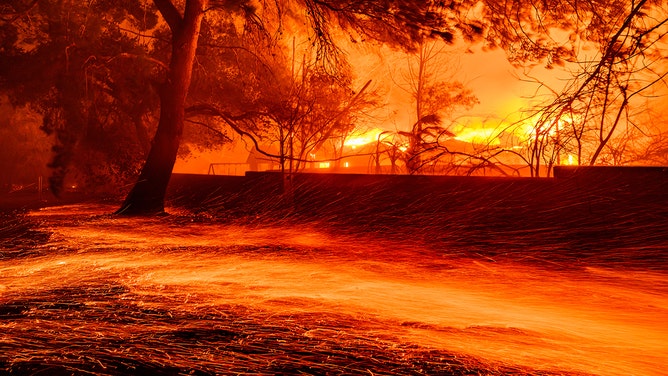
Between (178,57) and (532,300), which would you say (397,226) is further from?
(178,57)

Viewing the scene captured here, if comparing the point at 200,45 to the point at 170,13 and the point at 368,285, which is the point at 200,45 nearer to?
the point at 170,13

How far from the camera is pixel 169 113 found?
13.8 metres

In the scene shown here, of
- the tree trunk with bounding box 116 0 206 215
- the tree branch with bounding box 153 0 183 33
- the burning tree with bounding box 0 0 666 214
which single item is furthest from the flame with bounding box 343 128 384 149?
the tree branch with bounding box 153 0 183 33

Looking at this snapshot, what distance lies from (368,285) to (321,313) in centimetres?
141

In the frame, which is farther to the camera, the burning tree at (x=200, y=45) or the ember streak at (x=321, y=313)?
the burning tree at (x=200, y=45)

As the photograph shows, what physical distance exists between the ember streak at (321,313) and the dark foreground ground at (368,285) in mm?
20

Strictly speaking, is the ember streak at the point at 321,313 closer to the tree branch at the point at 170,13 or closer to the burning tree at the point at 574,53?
the burning tree at the point at 574,53

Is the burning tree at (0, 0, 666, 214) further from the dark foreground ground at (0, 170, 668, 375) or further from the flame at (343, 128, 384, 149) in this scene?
the flame at (343, 128, 384, 149)

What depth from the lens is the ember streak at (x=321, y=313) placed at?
370cm

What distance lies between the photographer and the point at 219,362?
12.0 feet

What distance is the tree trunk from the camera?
13711 millimetres

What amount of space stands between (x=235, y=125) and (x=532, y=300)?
560 inches

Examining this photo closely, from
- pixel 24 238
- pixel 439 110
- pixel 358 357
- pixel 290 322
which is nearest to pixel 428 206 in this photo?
pixel 290 322

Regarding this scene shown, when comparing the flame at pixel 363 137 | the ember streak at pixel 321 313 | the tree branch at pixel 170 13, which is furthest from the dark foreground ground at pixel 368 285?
the flame at pixel 363 137
